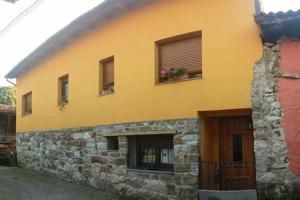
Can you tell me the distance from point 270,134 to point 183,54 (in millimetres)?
2735

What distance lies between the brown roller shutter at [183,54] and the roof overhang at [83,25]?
1301 mm

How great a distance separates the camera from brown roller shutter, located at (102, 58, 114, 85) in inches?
450

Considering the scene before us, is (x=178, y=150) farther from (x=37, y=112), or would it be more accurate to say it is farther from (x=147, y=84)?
(x=37, y=112)

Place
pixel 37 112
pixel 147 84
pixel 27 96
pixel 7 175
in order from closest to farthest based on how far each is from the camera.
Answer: pixel 147 84 → pixel 7 175 → pixel 37 112 → pixel 27 96

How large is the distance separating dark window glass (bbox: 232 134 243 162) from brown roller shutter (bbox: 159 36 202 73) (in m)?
1.62

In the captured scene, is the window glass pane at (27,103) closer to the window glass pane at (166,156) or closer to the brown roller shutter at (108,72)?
the brown roller shutter at (108,72)

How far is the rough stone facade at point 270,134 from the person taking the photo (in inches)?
297

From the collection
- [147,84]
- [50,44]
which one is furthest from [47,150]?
[147,84]

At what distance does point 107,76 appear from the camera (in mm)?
11656

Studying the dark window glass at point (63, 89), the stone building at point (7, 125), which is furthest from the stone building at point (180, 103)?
the stone building at point (7, 125)

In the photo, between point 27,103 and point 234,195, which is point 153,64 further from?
point 27,103

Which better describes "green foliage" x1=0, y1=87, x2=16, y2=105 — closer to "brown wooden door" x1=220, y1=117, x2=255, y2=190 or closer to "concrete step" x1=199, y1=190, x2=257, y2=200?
"brown wooden door" x1=220, y1=117, x2=255, y2=190

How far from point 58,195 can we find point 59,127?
351cm

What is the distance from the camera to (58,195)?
35.5 ft
